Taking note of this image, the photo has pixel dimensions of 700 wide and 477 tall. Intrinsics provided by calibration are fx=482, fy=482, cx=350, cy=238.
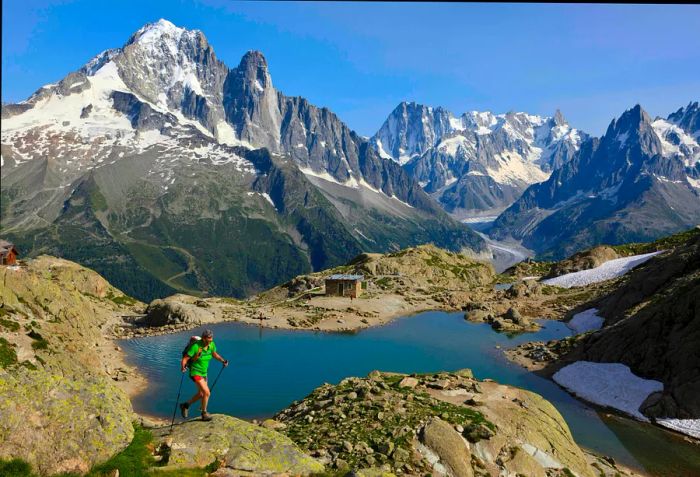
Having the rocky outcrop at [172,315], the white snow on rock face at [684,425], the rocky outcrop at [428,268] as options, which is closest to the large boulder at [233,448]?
the white snow on rock face at [684,425]

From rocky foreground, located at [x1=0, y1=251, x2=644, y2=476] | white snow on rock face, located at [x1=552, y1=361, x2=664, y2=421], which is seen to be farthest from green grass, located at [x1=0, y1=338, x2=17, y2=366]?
white snow on rock face, located at [x1=552, y1=361, x2=664, y2=421]

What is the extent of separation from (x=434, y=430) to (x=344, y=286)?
84.4m

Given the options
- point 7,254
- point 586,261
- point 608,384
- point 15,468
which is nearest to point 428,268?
point 586,261

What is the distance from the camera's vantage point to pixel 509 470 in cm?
3058

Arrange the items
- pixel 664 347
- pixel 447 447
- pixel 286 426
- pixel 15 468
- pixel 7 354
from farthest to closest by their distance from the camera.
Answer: pixel 664 347
pixel 7 354
pixel 286 426
pixel 447 447
pixel 15 468

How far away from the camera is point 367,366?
68.5m

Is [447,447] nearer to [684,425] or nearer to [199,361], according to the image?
[199,361]

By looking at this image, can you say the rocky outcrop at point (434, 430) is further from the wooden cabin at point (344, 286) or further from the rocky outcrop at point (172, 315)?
the wooden cabin at point (344, 286)

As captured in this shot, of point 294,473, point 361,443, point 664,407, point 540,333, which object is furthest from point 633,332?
point 294,473

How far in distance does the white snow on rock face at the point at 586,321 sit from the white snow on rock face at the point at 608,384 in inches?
1144

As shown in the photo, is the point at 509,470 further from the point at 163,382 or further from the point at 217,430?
the point at 163,382

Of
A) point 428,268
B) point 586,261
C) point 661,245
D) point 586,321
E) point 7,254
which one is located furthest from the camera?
point 428,268

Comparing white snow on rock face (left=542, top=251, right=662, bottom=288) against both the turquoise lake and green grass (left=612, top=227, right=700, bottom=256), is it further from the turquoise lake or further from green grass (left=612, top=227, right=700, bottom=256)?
the turquoise lake

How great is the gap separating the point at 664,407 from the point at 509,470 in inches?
1030
